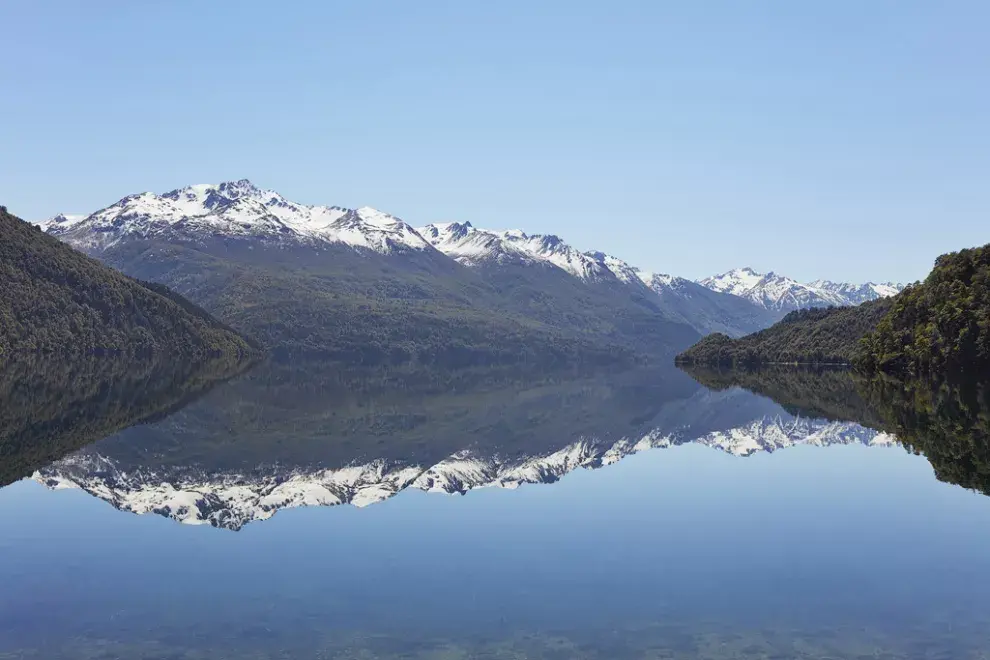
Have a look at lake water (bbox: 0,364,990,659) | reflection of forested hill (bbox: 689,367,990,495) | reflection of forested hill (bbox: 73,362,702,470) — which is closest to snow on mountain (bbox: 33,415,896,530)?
lake water (bbox: 0,364,990,659)

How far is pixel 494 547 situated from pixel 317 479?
1324 inches

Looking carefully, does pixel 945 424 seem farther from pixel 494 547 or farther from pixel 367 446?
pixel 494 547

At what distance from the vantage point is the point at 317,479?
82.5 meters

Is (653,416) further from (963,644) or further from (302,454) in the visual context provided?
(963,644)

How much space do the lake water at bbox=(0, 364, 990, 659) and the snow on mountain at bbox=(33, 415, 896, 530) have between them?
46 cm

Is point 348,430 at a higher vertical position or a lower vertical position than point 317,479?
higher

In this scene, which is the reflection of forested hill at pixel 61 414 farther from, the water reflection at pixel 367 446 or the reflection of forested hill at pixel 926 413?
the reflection of forested hill at pixel 926 413

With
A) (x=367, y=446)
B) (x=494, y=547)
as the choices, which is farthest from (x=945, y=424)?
(x=494, y=547)

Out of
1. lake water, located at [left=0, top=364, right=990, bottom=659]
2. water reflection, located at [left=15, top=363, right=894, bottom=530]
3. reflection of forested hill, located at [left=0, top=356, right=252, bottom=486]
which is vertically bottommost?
lake water, located at [left=0, top=364, right=990, bottom=659]

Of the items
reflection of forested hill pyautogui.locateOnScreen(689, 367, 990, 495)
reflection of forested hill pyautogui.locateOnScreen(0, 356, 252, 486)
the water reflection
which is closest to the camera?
the water reflection

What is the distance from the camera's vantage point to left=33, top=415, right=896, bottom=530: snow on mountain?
6750 centimetres

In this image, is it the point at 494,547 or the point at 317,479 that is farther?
the point at 317,479

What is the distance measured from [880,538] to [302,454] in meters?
67.9

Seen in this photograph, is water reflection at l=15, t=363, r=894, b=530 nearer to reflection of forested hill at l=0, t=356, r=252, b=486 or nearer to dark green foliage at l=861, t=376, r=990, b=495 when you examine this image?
reflection of forested hill at l=0, t=356, r=252, b=486
